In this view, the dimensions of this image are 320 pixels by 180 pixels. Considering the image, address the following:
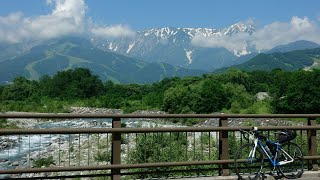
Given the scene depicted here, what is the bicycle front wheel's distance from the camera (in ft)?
25.6

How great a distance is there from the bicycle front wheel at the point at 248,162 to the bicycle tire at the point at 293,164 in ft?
1.53

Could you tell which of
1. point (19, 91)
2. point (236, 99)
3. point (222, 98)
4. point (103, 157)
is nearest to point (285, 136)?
point (103, 157)

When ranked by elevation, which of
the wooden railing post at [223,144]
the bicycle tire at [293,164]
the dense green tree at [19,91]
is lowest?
the bicycle tire at [293,164]

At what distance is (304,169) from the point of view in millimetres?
8852

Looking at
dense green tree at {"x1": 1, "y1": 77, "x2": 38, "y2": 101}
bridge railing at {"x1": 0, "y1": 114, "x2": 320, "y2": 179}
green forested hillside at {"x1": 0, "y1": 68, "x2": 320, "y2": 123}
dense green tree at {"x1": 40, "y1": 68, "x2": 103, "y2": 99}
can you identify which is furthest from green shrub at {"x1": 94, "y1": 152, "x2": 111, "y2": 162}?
dense green tree at {"x1": 40, "y1": 68, "x2": 103, "y2": 99}

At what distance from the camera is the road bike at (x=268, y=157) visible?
7.86m

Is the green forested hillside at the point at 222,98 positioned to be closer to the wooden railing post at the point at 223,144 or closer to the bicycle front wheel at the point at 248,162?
the bicycle front wheel at the point at 248,162

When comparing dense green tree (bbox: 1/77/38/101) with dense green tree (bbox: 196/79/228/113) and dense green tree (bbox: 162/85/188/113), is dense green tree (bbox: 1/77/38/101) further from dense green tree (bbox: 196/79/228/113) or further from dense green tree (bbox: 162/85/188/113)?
dense green tree (bbox: 196/79/228/113)

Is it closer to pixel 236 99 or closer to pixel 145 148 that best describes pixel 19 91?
pixel 236 99

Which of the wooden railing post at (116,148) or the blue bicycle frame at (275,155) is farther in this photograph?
the blue bicycle frame at (275,155)

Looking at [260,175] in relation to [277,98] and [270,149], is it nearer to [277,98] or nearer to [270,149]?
[270,149]

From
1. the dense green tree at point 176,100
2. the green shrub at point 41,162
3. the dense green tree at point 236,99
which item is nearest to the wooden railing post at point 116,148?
the green shrub at point 41,162

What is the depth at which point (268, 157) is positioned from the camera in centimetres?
803

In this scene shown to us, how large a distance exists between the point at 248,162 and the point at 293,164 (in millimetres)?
1093
